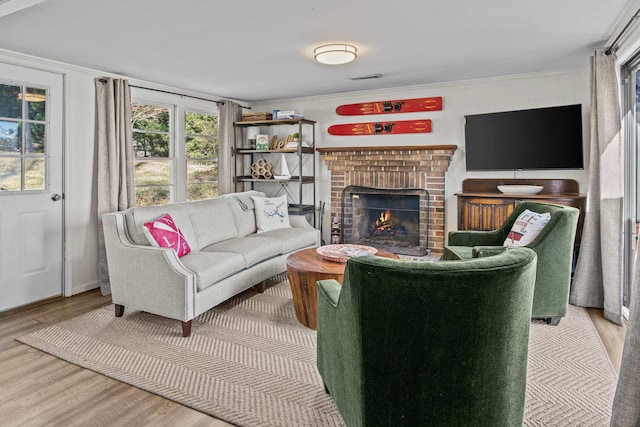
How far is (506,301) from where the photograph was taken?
1.32m

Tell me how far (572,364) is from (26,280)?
422 centimetres

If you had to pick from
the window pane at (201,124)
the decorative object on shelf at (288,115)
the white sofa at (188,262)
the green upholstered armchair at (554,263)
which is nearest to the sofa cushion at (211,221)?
the white sofa at (188,262)

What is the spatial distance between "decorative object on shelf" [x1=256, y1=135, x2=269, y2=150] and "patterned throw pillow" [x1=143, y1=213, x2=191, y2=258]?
8.03 ft

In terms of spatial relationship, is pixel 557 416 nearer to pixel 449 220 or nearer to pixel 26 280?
pixel 449 220

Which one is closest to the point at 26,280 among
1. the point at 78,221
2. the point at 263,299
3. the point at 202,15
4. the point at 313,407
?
the point at 78,221

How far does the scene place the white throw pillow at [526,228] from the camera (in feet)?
9.95

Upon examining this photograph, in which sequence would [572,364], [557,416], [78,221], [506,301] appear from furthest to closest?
[78,221] → [572,364] → [557,416] → [506,301]

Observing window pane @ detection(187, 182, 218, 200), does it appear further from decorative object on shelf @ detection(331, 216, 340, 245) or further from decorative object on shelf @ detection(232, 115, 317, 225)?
decorative object on shelf @ detection(331, 216, 340, 245)

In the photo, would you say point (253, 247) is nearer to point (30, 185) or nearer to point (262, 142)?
point (30, 185)

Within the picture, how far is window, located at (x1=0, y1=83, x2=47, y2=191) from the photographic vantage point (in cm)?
336

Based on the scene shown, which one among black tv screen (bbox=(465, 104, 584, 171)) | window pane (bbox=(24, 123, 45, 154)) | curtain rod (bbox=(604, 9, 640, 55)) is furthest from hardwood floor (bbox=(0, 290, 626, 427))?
curtain rod (bbox=(604, 9, 640, 55))

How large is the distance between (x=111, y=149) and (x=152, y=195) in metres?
0.91

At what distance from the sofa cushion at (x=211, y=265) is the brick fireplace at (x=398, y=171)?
2.42m

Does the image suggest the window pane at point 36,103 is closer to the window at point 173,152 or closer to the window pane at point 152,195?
the window at point 173,152
